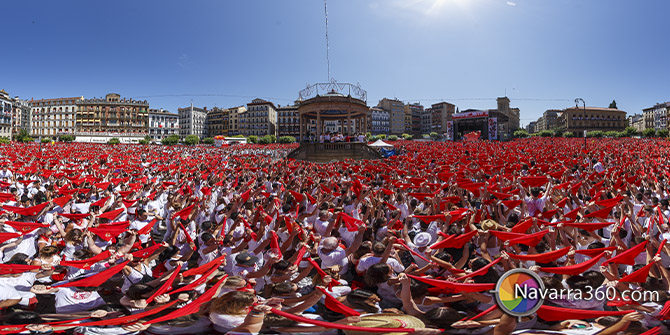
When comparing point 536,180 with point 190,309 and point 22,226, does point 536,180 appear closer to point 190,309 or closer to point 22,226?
point 190,309

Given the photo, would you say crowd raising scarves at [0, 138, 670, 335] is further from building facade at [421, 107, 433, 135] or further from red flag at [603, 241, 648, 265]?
building facade at [421, 107, 433, 135]

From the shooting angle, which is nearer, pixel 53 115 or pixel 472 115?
pixel 472 115

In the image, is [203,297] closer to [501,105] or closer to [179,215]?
[179,215]

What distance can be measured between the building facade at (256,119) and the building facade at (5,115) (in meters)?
74.2

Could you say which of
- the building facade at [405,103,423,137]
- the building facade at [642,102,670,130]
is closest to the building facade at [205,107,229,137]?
the building facade at [405,103,423,137]

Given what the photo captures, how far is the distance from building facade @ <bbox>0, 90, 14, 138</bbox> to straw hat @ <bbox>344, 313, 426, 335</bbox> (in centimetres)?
14629

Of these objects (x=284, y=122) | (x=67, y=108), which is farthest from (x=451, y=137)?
(x=67, y=108)

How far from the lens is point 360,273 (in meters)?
5.10

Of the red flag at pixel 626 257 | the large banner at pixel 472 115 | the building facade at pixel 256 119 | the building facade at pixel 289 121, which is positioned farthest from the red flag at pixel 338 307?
the building facade at pixel 256 119

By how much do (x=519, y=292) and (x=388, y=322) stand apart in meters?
1.41

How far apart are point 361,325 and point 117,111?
499ft

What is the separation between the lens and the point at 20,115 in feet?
429

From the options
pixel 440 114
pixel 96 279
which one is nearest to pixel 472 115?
pixel 96 279

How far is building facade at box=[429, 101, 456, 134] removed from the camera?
147000 mm
